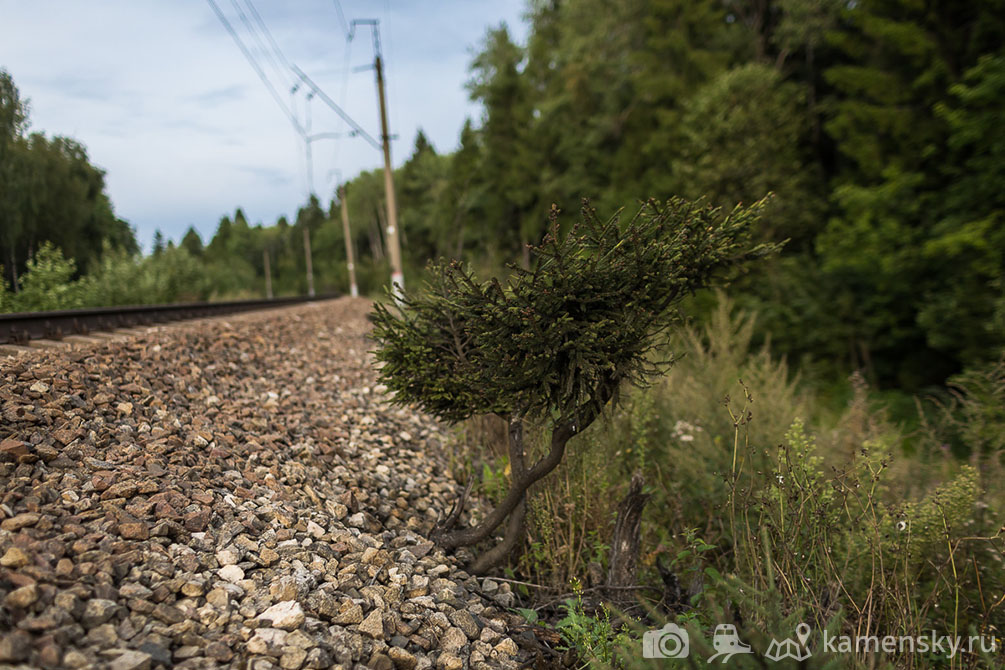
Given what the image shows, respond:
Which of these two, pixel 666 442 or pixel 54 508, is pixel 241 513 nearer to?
pixel 54 508

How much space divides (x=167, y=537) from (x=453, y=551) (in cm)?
185

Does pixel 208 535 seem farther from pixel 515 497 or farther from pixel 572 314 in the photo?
pixel 572 314

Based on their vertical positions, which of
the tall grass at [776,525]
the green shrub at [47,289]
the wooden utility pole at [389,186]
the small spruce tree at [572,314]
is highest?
the wooden utility pole at [389,186]

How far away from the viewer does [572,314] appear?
3055 millimetres

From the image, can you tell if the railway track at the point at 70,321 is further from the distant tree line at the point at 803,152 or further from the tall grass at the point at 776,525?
the tall grass at the point at 776,525

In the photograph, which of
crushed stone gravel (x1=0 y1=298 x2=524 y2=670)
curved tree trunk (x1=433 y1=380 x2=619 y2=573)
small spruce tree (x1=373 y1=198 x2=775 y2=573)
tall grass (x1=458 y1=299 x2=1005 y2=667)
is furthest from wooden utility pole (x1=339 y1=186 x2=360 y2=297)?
small spruce tree (x1=373 y1=198 x2=775 y2=573)

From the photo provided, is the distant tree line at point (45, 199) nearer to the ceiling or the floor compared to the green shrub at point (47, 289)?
nearer to the ceiling

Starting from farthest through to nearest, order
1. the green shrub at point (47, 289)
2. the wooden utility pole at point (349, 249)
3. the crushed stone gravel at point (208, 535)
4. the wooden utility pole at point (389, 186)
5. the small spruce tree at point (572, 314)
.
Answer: the wooden utility pole at point (349, 249), the wooden utility pole at point (389, 186), the green shrub at point (47, 289), the small spruce tree at point (572, 314), the crushed stone gravel at point (208, 535)

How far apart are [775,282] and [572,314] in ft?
59.2

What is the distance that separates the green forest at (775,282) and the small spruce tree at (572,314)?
228 mm

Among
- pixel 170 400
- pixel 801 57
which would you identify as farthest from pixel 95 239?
pixel 801 57

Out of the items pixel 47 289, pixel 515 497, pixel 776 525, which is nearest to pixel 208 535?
pixel 515 497

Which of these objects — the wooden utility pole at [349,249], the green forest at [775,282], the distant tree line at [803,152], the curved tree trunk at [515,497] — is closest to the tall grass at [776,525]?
the green forest at [775,282]

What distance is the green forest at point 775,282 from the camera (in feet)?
10.8
